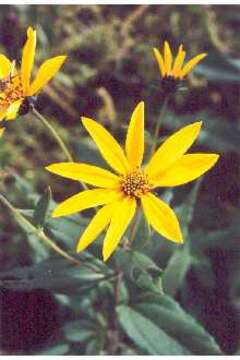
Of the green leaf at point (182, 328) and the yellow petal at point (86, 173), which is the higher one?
the yellow petal at point (86, 173)

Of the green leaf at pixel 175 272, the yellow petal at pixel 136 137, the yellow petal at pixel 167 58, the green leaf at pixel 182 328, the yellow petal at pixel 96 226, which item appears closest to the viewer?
the yellow petal at pixel 96 226

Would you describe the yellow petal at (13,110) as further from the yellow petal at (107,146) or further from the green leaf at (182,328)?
the green leaf at (182,328)

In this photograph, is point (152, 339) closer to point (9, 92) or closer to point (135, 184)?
point (135, 184)

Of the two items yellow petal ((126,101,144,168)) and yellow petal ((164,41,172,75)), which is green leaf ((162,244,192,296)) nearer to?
yellow petal ((126,101,144,168))

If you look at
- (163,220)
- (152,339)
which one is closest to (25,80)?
(163,220)

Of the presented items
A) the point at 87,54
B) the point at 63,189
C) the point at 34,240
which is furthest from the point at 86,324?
the point at 87,54

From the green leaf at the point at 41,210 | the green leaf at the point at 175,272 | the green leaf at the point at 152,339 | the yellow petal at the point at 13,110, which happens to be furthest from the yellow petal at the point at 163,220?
the green leaf at the point at 175,272

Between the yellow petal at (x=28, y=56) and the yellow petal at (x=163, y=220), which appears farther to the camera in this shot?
the yellow petal at (x=28, y=56)
